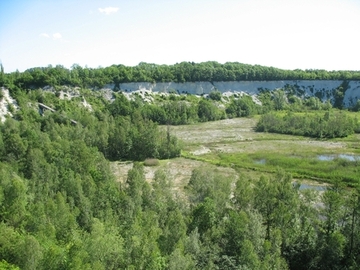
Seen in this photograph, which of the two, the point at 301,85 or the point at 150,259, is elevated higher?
the point at 301,85

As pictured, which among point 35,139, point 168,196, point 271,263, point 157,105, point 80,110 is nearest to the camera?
point 271,263

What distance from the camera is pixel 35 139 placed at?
234ft

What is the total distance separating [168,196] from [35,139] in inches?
1549

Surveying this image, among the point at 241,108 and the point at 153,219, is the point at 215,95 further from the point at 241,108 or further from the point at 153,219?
the point at 153,219

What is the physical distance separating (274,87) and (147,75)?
75.7 metres

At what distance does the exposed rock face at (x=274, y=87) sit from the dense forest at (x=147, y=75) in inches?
93.8

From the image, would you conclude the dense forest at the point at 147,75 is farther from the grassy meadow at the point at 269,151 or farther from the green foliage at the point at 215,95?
the grassy meadow at the point at 269,151

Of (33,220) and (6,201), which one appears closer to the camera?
(33,220)

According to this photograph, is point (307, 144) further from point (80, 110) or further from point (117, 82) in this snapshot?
point (117, 82)

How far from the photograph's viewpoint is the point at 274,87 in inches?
7495

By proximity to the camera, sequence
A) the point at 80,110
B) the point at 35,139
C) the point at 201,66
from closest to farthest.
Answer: the point at 35,139 < the point at 80,110 < the point at 201,66

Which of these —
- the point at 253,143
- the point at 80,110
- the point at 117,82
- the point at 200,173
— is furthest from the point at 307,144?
the point at 117,82

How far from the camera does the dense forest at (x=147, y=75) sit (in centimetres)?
12606

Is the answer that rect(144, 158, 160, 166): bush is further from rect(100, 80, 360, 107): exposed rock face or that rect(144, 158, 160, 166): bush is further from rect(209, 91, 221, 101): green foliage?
rect(209, 91, 221, 101): green foliage
